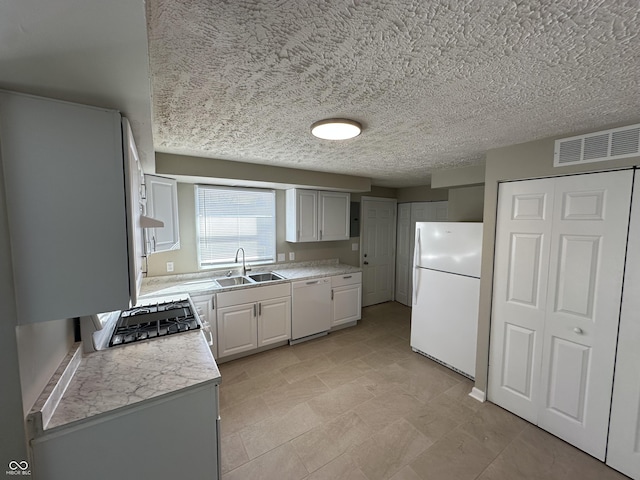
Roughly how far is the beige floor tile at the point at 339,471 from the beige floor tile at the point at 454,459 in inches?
15.3

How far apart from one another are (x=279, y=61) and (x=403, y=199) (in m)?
4.31

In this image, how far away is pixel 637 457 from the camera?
1.59 meters

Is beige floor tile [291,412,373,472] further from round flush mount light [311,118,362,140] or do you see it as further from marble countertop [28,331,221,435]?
round flush mount light [311,118,362,140]

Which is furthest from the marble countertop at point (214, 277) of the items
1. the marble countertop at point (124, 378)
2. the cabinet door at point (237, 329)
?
the marble countertop at point (124, 378)

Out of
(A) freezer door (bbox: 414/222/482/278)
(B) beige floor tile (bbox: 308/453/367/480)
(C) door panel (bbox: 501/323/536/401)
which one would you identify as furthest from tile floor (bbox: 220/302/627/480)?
(A) freezer door (bbox: 414/222/482/278)

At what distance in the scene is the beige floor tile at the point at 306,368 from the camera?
265 cm

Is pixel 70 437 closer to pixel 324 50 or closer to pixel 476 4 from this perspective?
pixel 324 50

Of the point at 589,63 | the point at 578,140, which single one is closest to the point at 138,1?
the point at 589,63

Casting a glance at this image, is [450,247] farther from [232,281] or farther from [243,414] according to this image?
[232,281]

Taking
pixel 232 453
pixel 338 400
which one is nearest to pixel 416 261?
pixel 338 400

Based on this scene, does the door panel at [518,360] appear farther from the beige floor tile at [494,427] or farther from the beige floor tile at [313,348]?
the beige floor tile at [313,348]

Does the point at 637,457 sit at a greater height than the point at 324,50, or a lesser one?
lesser

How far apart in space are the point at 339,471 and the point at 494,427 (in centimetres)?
132

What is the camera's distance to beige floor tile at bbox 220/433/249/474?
1686 mm
